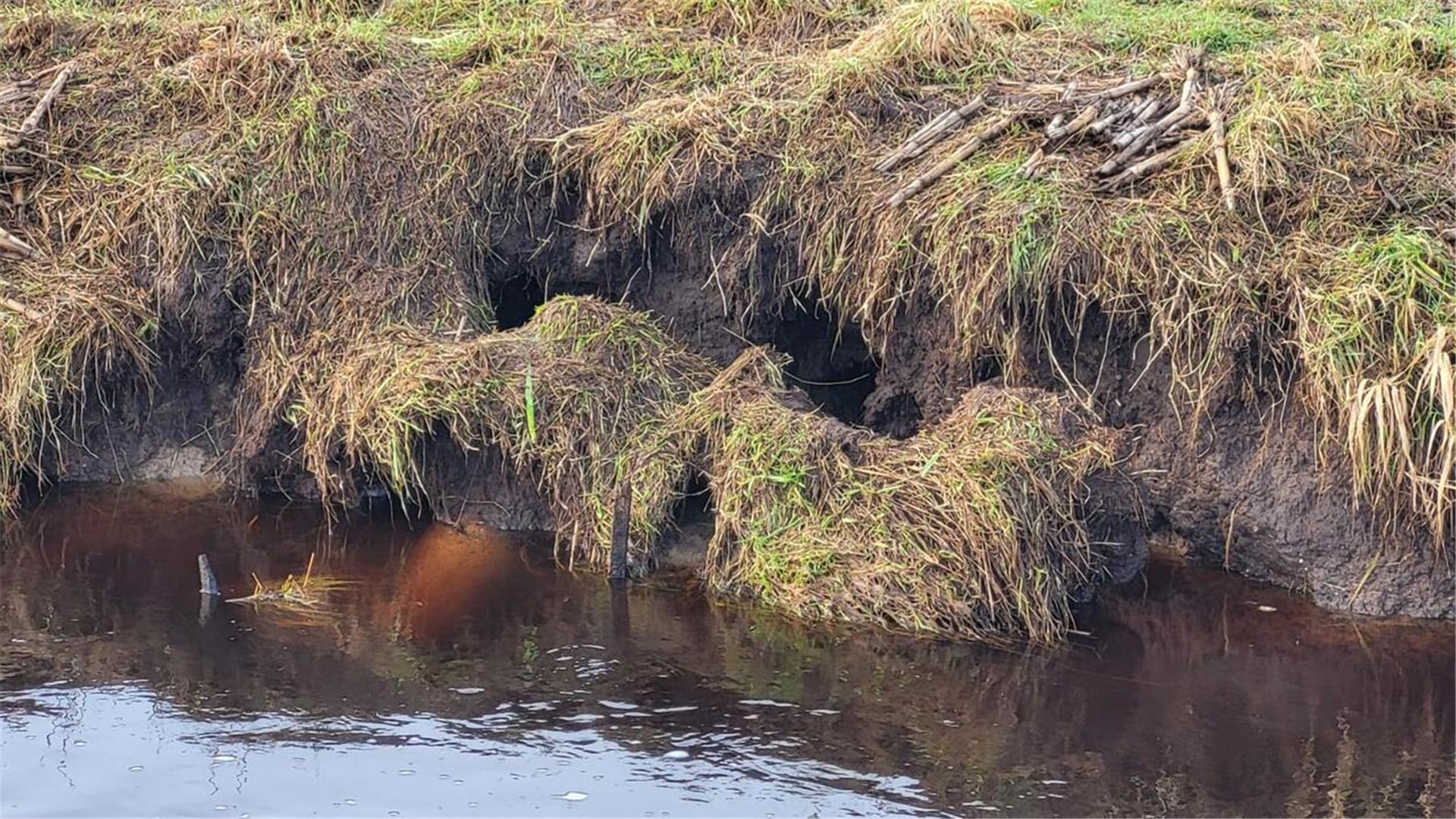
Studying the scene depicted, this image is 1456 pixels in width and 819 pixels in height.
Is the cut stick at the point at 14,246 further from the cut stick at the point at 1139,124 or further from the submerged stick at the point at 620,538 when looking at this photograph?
the cut stick at the point at 1139,124

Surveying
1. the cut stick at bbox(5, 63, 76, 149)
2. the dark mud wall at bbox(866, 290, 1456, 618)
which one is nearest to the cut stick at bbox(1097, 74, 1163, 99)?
the dark mud wall at bbox(866, 290, 1456, 618)

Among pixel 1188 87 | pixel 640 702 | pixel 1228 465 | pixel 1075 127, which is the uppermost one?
pixel 1188 87

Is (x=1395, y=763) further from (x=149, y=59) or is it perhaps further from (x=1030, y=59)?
(x=149, y=59)

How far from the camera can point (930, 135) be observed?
6395 millimetres

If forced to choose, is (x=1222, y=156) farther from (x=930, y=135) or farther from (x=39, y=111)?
(x=39, y=111)

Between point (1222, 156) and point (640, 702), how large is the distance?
2.66 meters

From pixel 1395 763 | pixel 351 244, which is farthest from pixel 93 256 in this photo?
pixel 1395 763

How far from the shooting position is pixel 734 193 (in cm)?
646

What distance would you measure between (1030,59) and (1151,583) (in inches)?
85.6

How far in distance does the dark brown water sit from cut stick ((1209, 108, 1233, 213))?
49.0 inches

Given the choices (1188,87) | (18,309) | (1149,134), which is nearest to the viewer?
(1149,134)

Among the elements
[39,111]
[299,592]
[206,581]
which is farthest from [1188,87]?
[39,111]

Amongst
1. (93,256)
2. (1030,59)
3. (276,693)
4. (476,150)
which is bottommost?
(276,693)

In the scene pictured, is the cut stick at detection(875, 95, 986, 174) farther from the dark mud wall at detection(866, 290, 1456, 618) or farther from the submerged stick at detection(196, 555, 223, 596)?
the submerged stick at detection(196, 555, 223, 596)
